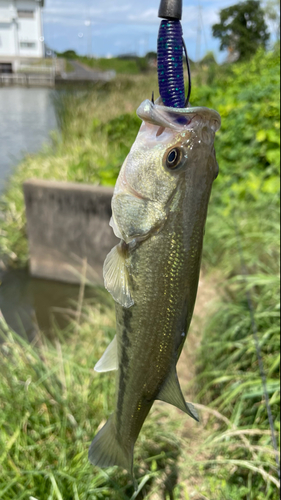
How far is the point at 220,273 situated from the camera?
14.1ft

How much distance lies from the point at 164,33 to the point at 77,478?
6.90 ft

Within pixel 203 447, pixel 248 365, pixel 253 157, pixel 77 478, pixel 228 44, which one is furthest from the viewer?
pixel 228 44

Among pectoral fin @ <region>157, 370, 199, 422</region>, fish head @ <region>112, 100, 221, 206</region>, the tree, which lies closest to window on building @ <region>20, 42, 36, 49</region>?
the tree

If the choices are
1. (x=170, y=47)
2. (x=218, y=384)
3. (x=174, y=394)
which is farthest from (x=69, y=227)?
(x=170, y=47)

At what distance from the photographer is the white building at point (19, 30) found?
57.6 m

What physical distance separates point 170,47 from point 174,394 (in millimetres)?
838

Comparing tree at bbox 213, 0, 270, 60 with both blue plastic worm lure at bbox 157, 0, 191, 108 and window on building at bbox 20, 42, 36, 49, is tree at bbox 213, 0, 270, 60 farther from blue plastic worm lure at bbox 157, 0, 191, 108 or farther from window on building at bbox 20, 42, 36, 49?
window on building at bbox 20, 42, 36, 49

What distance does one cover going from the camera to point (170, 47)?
2.64ft

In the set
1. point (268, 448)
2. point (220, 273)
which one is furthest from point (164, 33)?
point (220, 273)

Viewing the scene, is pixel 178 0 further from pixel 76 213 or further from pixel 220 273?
pixel 76 213

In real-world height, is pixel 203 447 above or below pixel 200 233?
below

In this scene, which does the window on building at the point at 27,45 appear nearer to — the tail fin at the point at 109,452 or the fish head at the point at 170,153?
the fish head at the point at 170,153

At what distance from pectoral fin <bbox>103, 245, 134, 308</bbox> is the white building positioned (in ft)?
214

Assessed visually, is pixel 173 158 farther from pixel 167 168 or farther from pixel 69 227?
pixel 69 227
